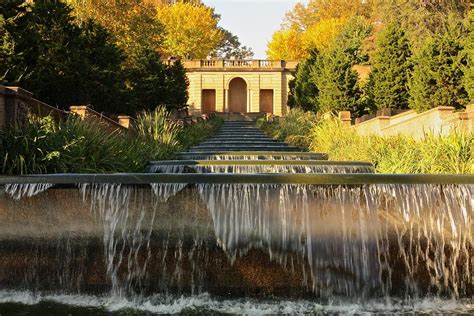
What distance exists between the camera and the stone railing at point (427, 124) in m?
15.0

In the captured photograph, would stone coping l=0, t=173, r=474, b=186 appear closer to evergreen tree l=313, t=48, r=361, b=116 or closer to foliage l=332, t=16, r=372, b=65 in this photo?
evergreen tree l=313, t=48, r=361, b=116

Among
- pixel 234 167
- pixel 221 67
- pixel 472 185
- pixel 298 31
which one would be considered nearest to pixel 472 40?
pixel 234 167

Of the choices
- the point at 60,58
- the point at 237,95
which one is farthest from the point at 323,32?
the point at 60,58

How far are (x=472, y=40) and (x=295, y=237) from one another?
561 inches

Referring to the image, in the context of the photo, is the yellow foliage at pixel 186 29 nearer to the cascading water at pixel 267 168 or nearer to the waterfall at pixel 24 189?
the cascading water at pixel 267 168

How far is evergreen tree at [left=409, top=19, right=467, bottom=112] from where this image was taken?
20203 mm

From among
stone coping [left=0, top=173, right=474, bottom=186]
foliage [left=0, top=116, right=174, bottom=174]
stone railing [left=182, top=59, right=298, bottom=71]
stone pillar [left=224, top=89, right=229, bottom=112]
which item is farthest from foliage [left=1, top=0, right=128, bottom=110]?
stone pillar [left=224, top=89, right=229, bottom=112]

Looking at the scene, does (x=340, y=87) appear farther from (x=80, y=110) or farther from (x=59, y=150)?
(x=59, y=150)

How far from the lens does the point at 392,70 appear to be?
85.0ft

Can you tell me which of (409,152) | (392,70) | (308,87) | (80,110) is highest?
(308,87)

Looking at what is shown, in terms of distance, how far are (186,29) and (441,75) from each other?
4143cm

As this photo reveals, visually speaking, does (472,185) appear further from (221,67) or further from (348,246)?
(221,67)

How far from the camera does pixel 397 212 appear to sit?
289 inches

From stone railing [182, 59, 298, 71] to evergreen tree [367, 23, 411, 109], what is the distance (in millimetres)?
32616
